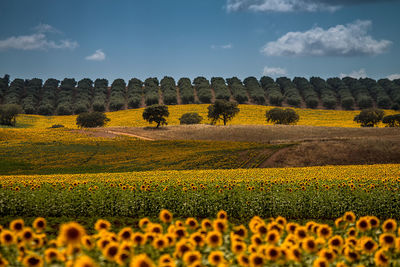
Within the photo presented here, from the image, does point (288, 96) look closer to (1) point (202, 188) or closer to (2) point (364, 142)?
(2) point (364, 142)

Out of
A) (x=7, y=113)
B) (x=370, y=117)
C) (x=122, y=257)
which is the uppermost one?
(x=7, y=113)

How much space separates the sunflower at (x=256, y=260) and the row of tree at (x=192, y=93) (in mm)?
143428

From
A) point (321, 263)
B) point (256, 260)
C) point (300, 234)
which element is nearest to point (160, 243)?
point (256, 260)

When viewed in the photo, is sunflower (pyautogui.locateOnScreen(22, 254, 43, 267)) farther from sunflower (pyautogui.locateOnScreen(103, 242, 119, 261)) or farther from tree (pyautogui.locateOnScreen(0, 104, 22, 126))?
tree (pyautogui.locateOnScreen(0, 104, 22, 126))

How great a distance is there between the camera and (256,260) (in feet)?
19.2

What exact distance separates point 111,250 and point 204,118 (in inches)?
4463

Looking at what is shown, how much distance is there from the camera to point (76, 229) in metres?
5.59

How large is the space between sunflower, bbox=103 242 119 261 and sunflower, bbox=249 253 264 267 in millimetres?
2287

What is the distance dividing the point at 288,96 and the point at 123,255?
160m

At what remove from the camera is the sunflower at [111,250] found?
5796 millimetres

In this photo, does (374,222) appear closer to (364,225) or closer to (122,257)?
(364,225)

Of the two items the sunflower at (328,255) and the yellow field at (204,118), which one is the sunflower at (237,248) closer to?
the sunflower at (328,255)

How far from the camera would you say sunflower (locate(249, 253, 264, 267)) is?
5.80m

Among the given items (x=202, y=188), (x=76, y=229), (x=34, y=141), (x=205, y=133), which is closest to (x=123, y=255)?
(x=76, y=229)
